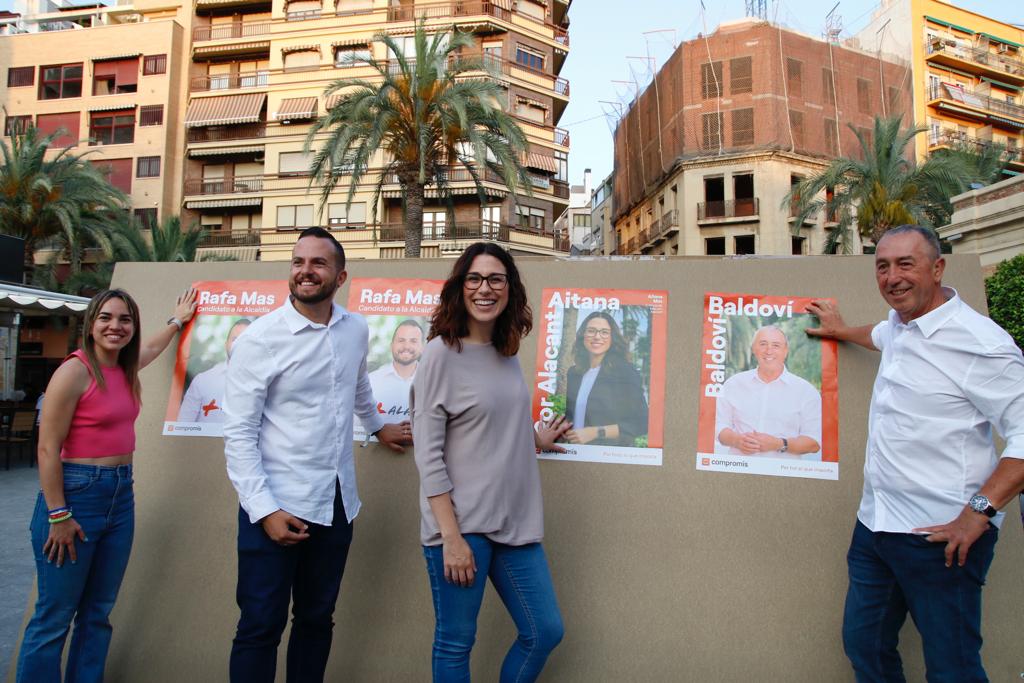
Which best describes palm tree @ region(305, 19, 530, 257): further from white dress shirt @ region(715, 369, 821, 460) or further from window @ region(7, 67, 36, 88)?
window @ region(7, 67, 36, 88)

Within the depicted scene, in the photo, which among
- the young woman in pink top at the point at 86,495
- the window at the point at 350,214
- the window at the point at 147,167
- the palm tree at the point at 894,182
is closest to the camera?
the young woman in pink top at the point at 86,495

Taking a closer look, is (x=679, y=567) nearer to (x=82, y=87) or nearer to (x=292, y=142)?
(x=292, y=142)

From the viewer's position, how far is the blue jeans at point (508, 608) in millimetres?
1997

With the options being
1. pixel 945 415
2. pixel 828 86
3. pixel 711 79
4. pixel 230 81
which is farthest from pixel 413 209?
pixel 828 86

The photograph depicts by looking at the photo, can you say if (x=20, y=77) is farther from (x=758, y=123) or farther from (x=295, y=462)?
(x=295, y=462)

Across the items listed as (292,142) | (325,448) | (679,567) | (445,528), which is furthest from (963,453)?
(292,142)

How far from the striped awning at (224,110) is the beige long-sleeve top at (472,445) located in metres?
33.0

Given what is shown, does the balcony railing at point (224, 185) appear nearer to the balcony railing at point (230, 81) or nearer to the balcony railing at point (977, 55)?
the balcony railing at point (230, 81)

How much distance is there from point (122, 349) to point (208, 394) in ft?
1.95

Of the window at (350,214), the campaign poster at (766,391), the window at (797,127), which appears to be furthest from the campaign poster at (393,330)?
the window at (797,127)

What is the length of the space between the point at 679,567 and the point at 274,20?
1393 inches

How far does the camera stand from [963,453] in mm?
1965

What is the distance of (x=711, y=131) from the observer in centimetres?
3444

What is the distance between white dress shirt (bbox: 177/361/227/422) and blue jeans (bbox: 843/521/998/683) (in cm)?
287
